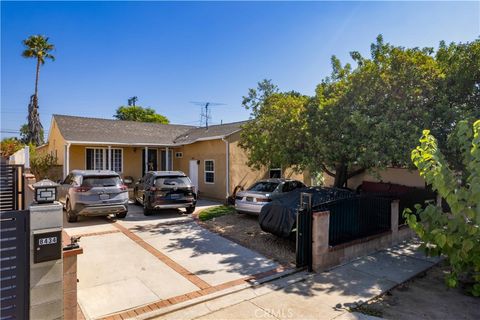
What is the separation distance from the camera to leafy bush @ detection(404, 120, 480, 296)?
14.1ft

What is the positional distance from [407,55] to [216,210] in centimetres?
908

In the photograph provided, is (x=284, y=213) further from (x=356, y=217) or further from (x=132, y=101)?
(x=132, y=101)

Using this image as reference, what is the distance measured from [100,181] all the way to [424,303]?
9.65 meters

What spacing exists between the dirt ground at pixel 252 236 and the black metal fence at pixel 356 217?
1257mm

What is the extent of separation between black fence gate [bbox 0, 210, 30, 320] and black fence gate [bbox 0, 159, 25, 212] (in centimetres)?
98

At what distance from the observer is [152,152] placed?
19.3 meters

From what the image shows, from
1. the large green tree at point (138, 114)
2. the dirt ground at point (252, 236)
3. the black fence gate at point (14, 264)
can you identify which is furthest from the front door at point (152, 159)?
the large green tree at point (138, 114)

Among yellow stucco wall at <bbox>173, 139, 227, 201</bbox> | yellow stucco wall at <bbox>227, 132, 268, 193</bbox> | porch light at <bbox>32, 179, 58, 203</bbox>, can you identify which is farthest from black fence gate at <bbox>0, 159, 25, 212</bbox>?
yellow stucco wall at <bbox>173, 139, 227, 201</bbox>

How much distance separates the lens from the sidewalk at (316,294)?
14.1 ft

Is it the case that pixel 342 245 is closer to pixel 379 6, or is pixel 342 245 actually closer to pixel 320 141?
pixel 320 141

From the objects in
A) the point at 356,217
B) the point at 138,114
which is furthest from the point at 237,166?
the point at 138,114

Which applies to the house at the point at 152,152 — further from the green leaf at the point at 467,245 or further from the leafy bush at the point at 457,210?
the green leaf at the point at 467,245

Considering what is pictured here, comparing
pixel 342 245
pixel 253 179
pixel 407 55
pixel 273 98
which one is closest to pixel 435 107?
pixel 407 55

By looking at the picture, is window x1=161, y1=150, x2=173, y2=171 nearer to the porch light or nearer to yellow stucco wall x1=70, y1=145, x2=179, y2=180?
yellow stucco wall x1=70, y1=145, x2=179, y2=180
